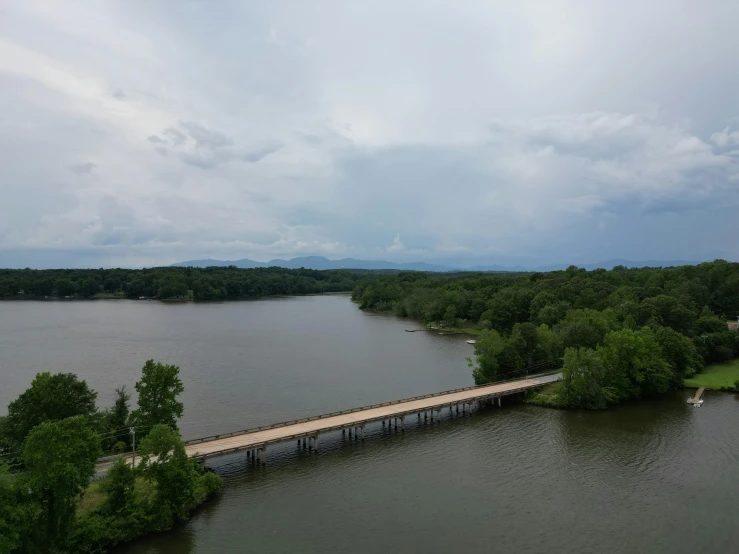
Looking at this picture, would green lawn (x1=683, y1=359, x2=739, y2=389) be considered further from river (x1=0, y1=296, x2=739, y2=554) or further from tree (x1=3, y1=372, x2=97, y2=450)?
tree (x1=3, y1=372, x2=97, y2=450)

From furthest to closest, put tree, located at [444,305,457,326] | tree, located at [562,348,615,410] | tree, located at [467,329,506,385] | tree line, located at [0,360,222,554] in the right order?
tree, located at [444,305,457,326] < tree, located at [467,329,506,385] < tree, located at [562,348,615,410] < tree line, located at [0,360,222,554]

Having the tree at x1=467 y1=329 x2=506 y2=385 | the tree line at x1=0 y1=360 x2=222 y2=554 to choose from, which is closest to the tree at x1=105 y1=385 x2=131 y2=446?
the tree line at x1=0 y1=360 x2=222 y2=554

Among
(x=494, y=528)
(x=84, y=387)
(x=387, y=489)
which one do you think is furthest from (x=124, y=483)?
(x=494, y=528)

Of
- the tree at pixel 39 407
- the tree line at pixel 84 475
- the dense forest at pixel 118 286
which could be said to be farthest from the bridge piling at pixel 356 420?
the dense forest at pixel 118 286

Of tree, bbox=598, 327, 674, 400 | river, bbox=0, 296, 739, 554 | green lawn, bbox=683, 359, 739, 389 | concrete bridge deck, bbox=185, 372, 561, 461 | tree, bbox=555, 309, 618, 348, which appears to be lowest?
river, bbox=0, 296, 739, 554

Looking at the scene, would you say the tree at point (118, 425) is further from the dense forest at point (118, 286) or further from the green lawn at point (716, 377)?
the dense forest at point (118, 286)

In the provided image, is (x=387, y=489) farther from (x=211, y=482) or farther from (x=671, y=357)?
(x=671, y=357)
